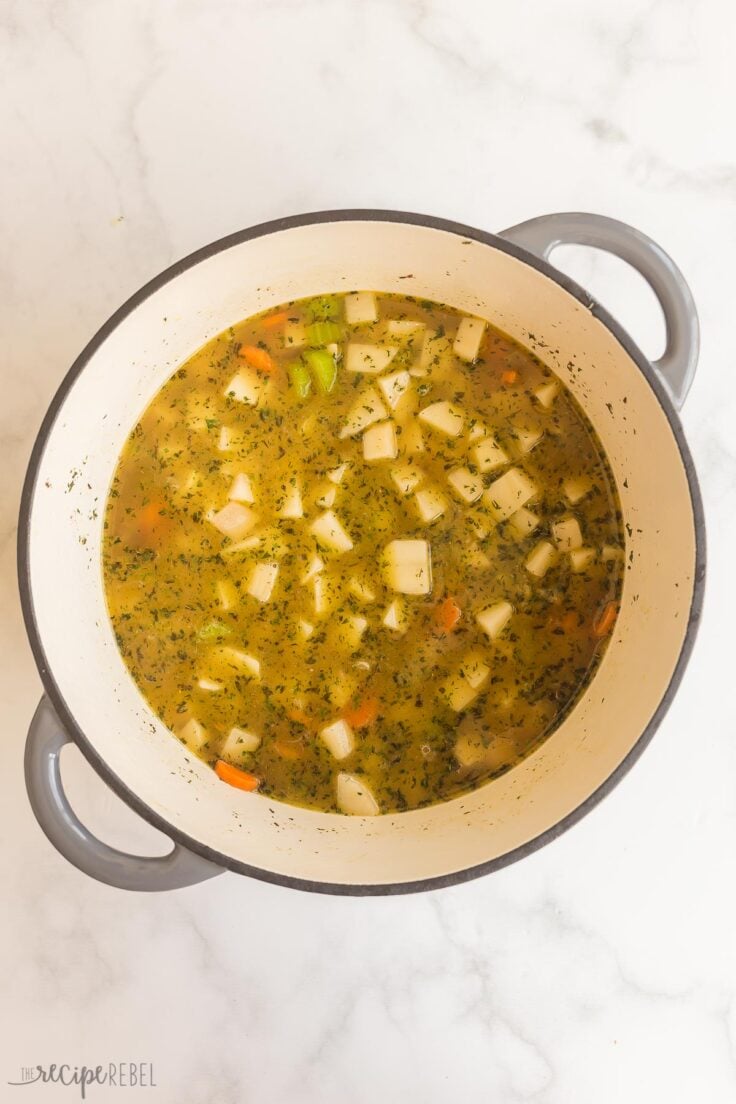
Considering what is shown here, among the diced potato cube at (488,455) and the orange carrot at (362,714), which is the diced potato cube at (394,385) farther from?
the orange carrot at (362,714)

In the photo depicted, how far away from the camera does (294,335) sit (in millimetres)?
2199

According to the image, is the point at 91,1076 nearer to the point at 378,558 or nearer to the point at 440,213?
the point at 378,558

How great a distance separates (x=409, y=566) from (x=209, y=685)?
52 centimetres

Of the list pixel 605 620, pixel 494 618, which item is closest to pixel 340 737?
pixel 494 618

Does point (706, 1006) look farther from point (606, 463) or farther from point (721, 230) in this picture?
point (721, 230)

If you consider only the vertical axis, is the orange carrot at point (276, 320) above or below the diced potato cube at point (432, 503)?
above

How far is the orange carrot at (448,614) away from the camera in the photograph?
7.06 feet

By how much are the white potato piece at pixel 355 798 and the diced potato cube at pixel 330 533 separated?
514mm

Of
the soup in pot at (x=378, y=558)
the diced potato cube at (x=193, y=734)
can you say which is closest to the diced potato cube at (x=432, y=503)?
the soup in pot at (x=378, y=558)

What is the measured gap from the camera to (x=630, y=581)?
2.14m

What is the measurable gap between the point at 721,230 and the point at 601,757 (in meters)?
1.26

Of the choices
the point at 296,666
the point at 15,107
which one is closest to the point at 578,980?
the point at 296,666

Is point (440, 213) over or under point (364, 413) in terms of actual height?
over

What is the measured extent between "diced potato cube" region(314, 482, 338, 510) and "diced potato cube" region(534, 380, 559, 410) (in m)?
0.50
